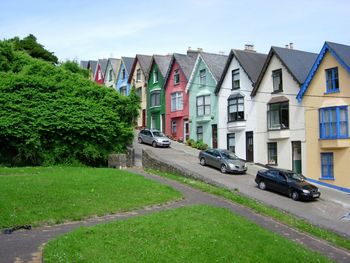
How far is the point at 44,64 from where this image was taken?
111 ft

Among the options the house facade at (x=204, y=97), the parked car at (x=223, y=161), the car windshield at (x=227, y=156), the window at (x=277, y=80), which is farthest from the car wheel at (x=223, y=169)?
the house facade at (x=204, y=97)

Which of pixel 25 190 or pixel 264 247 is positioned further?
pixel 25 190

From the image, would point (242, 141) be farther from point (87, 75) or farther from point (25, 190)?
point (25, 190)

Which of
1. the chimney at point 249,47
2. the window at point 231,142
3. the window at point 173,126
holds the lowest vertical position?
the window at point 231,142

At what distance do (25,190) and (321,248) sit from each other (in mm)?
11596

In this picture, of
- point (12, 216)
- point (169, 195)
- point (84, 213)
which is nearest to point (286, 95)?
point (169, 195)

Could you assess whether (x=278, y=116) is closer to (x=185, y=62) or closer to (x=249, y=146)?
(x=249, y=146)

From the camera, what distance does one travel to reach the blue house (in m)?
Result: 61.2

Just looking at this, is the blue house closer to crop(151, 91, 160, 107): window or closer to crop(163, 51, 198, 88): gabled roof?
crop(151, 91, 160, 107): window

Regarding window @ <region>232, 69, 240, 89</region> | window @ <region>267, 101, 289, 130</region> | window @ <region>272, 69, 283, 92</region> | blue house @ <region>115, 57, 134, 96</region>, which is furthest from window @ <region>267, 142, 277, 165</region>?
blue house @ <region>115, 57, 134, 96</region>

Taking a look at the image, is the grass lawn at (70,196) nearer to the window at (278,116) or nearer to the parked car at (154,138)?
the window at (278,116)

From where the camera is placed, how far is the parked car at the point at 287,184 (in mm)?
25094

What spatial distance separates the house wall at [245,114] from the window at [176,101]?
719 centimetres

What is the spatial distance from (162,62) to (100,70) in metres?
19.2
